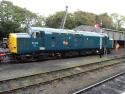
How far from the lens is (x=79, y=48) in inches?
1141

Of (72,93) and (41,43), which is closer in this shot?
(72,93)

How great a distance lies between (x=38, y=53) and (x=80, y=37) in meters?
7.44

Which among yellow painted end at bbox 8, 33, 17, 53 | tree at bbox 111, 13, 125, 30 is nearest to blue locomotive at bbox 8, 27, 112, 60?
yellow painted end at bbox 8, 33, 17, 53

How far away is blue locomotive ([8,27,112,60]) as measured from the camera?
21.6 meters

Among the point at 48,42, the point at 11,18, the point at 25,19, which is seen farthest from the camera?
the point at 25,19

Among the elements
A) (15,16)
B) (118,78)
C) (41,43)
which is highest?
(15,16)

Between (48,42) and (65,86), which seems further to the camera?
(48,42)

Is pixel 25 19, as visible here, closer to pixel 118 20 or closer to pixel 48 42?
pixel 48 42

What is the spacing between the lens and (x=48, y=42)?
24.0m

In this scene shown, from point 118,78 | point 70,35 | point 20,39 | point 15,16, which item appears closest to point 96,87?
point 118,78

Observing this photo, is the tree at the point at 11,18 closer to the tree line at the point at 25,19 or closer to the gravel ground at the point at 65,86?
the tree line at the point at 25,19

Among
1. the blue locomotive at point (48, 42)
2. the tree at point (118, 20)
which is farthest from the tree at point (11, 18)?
the tree at point (118, 20)

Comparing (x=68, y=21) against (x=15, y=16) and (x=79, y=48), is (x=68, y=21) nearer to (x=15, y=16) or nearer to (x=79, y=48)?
(x=15, y=16)

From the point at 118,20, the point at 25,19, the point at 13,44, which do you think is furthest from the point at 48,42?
the point at 118,20
